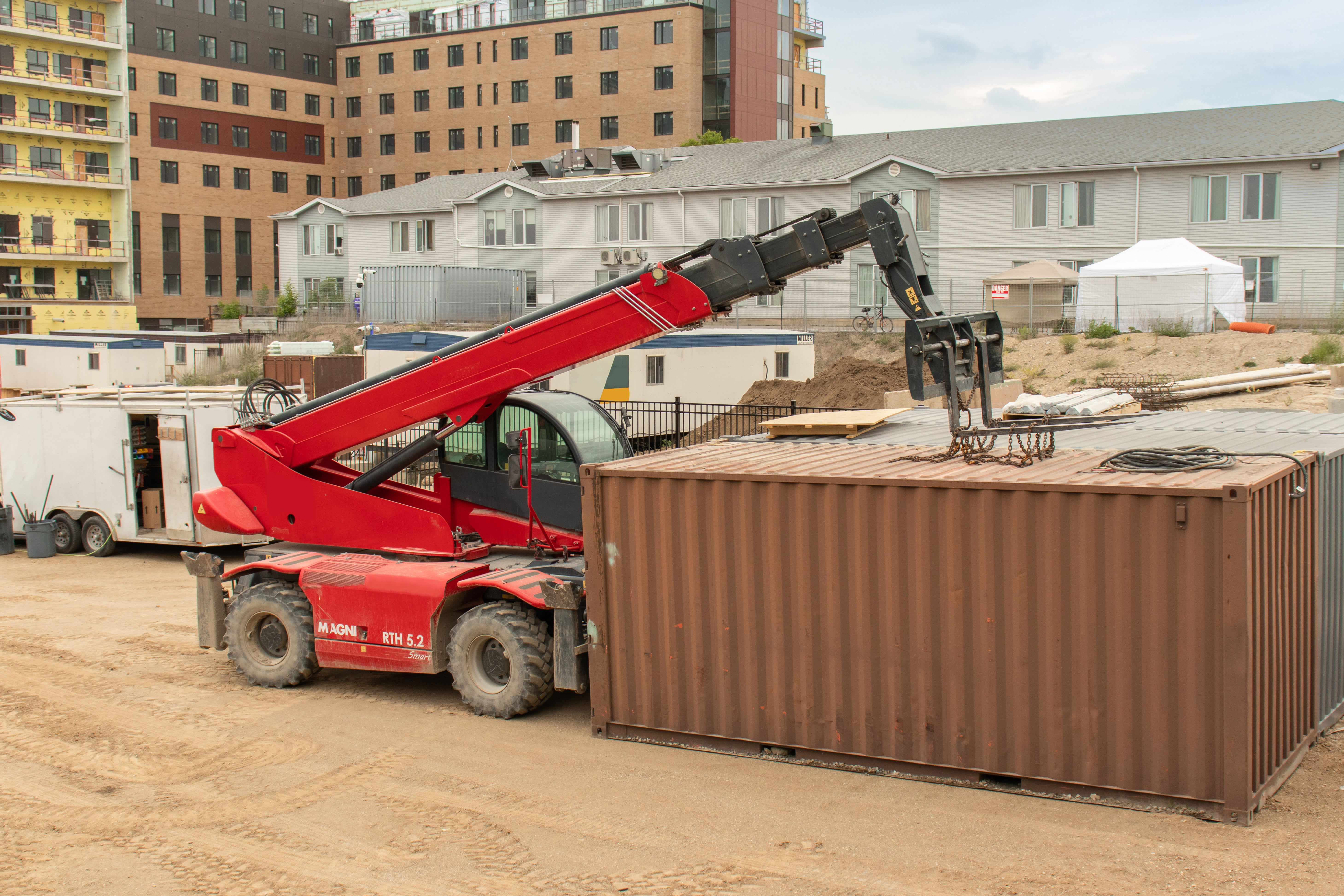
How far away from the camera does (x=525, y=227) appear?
54.8m

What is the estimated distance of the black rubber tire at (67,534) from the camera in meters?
19.9

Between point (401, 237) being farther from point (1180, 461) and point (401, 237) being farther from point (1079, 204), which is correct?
point (1180, 461)

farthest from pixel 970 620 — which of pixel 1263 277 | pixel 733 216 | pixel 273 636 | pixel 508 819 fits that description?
pixel 733 216

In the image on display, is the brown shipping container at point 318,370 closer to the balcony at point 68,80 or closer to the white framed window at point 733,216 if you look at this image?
the white framed window at point 733,216

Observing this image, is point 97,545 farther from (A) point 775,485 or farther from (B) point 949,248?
(B) point 949,248

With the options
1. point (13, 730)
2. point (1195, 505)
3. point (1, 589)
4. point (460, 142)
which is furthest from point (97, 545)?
point (460, 142)

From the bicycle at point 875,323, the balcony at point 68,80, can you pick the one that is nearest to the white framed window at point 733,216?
the bicycle at point 875,323

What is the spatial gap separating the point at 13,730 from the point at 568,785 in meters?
5.24

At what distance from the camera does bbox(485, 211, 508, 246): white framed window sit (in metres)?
55.3

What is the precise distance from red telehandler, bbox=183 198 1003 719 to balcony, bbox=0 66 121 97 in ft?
191

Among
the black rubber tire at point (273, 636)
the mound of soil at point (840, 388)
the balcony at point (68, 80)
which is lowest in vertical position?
the black rubber tire at point (273, 636)

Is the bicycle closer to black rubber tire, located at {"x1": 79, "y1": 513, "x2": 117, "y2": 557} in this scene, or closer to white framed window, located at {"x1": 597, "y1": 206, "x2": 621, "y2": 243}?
white framed window, located at {"x1": 597, "y1": 206, "x2": 621, "y2": 243}

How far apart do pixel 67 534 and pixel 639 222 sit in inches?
1352

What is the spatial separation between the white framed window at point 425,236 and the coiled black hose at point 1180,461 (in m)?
52.5
